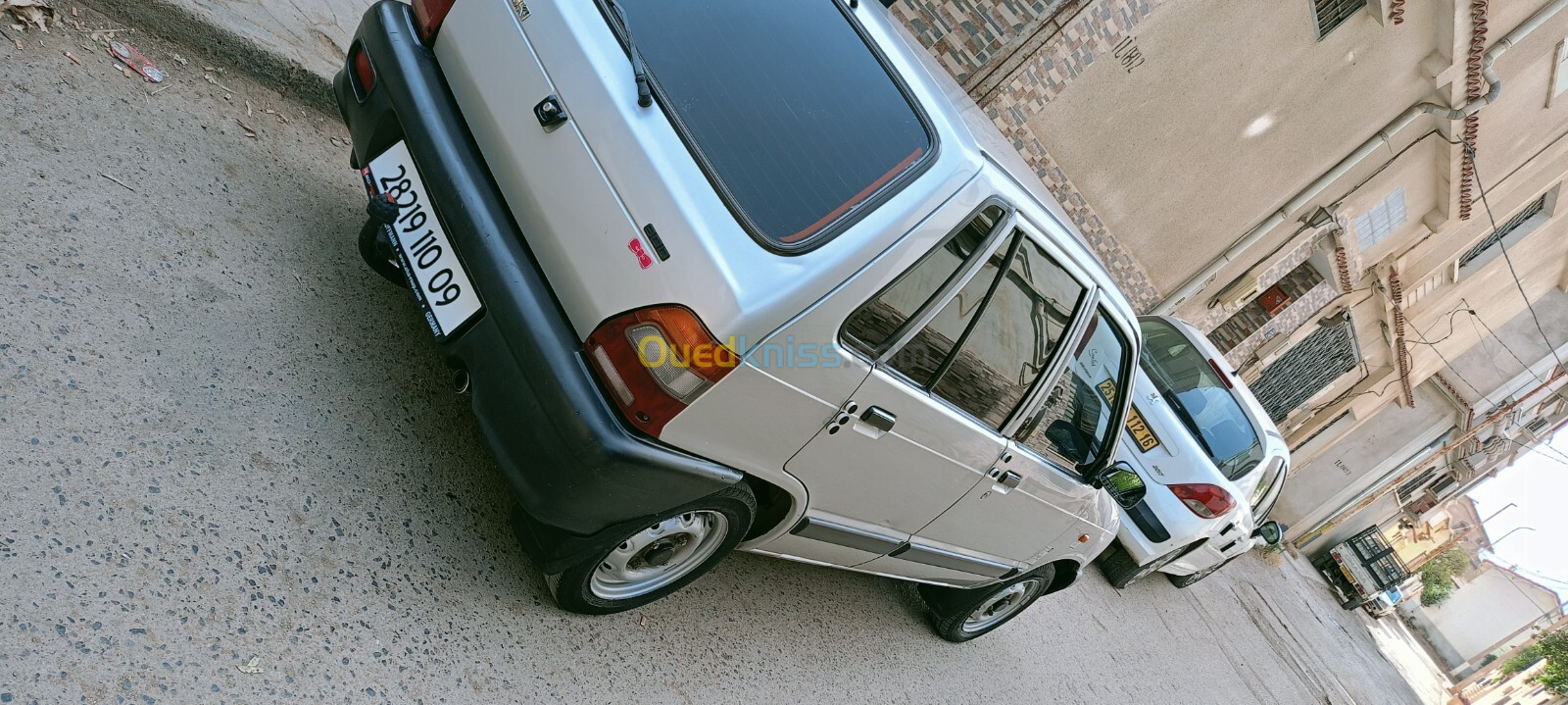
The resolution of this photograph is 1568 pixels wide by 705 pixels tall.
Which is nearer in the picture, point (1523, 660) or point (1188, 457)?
point (1188, 457)

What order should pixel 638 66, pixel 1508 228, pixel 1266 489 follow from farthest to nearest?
pixel 1508 228 → pixel 1266 489 → pixel 638 66

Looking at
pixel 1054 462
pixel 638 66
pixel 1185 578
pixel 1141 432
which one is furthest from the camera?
pixel 1185 578

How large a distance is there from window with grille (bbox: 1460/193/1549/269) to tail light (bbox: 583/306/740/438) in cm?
1960

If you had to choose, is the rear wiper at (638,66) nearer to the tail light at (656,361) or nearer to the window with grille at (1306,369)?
the tail light at (656,361)

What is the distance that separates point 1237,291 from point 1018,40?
6.04 metres

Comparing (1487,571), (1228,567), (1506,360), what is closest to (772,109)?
(1228,567)

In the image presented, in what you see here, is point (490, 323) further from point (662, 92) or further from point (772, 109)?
point (772, 109)

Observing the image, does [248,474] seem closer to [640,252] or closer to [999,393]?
[640,252]

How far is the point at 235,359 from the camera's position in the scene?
10.2 feet

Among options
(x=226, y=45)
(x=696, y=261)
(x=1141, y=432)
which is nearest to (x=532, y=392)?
(x=696, y=261)

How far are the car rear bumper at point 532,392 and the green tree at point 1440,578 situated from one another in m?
51.1

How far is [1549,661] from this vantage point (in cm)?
3000

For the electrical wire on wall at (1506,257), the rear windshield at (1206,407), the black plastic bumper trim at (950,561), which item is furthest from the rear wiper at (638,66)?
the electrical wire on wall at (1506,257)

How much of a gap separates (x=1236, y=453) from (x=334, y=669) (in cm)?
709
